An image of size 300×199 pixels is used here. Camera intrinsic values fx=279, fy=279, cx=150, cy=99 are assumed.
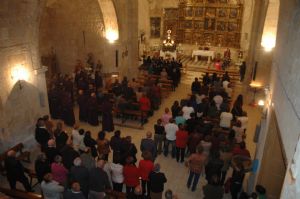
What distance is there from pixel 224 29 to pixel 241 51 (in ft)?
7.24

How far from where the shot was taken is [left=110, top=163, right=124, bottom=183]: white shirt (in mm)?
6902

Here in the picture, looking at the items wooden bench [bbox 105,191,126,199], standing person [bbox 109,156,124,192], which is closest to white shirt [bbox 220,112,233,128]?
standing person [bbox 109,156,124,192]

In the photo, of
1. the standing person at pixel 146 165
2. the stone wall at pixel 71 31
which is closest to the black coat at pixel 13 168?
the standing person at pixel 146 165

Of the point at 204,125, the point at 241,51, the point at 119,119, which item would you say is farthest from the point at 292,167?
the point at 241,51

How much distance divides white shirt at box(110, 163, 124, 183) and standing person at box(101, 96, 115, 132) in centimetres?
410

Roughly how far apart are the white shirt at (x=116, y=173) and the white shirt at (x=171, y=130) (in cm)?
265

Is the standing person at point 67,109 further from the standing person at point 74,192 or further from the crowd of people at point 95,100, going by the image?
the standing person at point 74,192

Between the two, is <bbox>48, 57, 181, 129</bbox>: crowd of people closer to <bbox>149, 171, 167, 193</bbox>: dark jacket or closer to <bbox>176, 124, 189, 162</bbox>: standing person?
<bbox>176, 124, 189, 162</bbox>: standing person

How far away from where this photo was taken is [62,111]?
1199 cm

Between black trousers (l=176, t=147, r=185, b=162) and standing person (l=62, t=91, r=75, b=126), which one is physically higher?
standing person (l=62, t=91, r=75, b=126)

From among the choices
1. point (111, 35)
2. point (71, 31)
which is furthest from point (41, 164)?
point (71, 31)

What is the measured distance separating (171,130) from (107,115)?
3061 mm

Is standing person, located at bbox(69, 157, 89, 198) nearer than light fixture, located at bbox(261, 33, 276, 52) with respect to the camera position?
Yes

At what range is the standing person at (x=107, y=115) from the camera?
10875 millimetres
